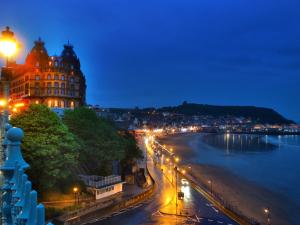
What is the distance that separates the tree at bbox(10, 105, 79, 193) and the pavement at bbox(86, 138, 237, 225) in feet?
21.2

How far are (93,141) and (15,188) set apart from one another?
4280 cm

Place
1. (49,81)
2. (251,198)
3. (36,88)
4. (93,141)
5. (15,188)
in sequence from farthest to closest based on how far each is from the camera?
(36,88), (49,81), (251,198), (93,141), (15,188)

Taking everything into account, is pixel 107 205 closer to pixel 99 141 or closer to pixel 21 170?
pixel 99 141

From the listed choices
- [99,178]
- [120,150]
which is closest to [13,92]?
[120,150]

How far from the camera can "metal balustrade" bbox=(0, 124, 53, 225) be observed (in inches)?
195

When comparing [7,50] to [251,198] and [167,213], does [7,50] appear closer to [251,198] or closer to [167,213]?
[167,213]

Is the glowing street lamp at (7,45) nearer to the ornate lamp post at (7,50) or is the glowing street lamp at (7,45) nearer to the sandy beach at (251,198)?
the ornate lamp post at (7,50)

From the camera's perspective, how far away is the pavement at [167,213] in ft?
118

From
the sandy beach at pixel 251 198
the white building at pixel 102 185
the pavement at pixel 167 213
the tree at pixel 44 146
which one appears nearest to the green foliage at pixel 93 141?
the white building at pixel 102 185

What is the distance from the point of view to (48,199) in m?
37.7

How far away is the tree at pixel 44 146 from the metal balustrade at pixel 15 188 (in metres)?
29.3

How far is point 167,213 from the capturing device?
3934cm

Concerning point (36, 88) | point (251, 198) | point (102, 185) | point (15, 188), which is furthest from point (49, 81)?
point (15, 188)

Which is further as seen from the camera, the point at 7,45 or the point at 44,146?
the point at 44,146
